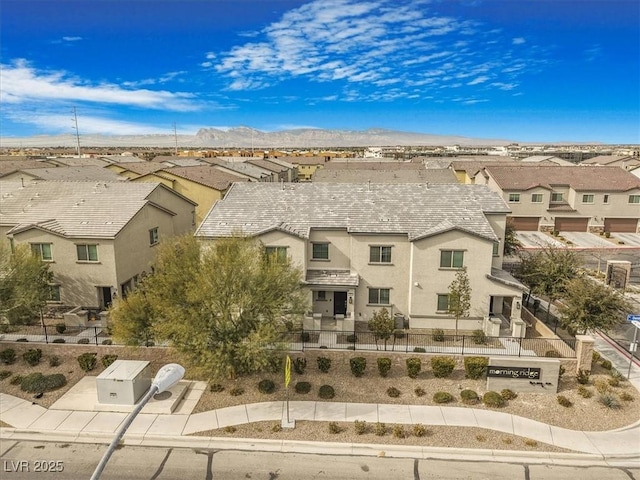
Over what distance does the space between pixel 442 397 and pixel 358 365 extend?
4.42 meters

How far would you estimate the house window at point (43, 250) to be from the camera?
27.7 m

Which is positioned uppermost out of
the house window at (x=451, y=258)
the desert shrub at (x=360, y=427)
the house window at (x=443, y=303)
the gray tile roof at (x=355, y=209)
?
the gray tile roof at (x=355, y=209)

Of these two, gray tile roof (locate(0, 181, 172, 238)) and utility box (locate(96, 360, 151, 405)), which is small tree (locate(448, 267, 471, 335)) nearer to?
utility box (locate(96, 360, 151, 405))

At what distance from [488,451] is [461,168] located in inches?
2826

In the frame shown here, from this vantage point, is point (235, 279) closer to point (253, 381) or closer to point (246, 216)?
point (253, 381)

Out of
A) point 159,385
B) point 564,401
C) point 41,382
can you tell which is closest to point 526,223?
point 564,401

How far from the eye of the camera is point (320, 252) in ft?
91.5

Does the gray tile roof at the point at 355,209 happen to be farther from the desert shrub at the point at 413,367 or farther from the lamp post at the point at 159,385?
the lamp post at the point at 159,385

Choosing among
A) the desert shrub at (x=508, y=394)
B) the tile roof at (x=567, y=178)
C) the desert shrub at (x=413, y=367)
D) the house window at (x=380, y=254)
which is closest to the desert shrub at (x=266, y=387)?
the desert shrub at (x=413, y=367)

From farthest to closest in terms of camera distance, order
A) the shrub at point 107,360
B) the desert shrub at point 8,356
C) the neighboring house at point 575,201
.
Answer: the neighboring house at point 575,201, the desert shrub at point 8,356, the shrub at point 107,360

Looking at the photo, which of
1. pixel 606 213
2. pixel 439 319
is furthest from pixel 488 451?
pixel 606 213

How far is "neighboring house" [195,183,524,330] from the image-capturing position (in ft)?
85.5

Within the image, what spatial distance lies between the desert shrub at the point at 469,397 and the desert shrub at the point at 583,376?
5.78 metres

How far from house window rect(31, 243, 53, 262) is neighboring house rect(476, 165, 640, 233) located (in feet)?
171
